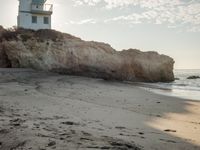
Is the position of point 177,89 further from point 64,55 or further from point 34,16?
point 34,16

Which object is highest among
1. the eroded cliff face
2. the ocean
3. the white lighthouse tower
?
the white lighthouse tower

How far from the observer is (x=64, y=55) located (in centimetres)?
3048

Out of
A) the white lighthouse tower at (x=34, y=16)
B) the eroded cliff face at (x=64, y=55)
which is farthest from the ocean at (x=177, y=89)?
the white lighthouse tower at (x=34, y=16)

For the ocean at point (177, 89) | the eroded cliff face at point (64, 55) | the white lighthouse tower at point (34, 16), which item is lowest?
the ocean at point (177, 89)

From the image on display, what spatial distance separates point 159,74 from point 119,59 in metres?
6.46

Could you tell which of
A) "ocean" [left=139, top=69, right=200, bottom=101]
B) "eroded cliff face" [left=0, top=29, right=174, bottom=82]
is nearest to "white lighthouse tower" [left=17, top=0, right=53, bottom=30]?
"eroded cliff face" [left=0, top=29, right=174, bottom=82]

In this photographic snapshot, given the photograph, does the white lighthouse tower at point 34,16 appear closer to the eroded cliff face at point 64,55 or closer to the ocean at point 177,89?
the eroded cliff face at point 64,55

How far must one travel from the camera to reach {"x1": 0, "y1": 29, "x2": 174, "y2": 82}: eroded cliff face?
2898cm

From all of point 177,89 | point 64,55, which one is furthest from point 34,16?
point 177,89

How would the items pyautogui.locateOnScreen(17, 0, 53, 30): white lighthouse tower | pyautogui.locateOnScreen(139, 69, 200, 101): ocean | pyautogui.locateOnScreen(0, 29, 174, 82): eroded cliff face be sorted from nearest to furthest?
pyautogui.locateOnScreen(139, 69, 200, 101): ocean
pyautogui.locateOnScreen(0, 29, 174, 82): eroded cliff face
pyautogui.locateOnScreen(17, 0, 53, 30): white lighthouse tower

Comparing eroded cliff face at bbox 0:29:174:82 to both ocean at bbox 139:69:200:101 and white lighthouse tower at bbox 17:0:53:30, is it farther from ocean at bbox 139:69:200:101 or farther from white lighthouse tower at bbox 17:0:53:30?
white lighthouse tower at bbox 17:0:53:30

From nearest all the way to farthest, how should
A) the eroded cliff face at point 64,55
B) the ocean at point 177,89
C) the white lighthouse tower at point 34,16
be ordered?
the ocean at point 177,89, the eroded cliff face at point 64,55, the white lighthouse tower at point 34,16

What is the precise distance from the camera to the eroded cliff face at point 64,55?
2898 centimetres

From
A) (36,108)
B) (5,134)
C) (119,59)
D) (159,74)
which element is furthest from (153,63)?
(5,134)
